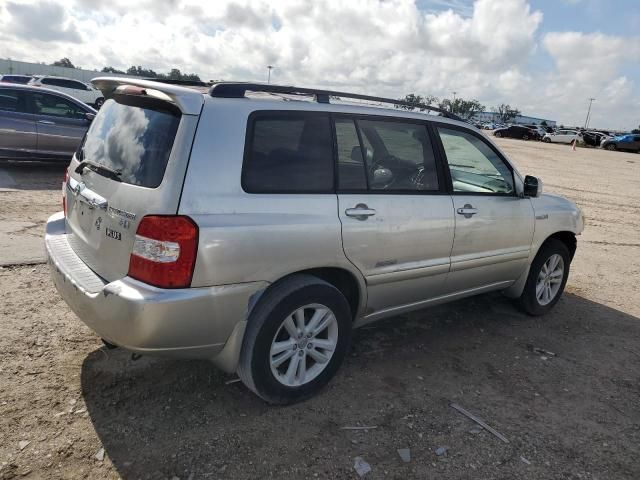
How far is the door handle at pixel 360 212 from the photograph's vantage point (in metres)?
3.09

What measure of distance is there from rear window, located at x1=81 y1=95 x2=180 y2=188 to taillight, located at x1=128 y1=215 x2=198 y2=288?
23cm

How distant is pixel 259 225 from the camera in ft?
8.80

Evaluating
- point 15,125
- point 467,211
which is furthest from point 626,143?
point 467,211

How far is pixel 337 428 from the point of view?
2.92m

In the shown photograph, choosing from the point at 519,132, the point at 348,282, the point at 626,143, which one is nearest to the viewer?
the point at 348,282

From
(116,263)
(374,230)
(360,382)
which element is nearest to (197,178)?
(116,263)

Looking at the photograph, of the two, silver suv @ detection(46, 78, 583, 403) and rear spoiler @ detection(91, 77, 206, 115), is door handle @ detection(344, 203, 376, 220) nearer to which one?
silver suv @ detection(46, 78, 583, 403)

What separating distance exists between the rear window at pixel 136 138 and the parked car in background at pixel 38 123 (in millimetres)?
6926

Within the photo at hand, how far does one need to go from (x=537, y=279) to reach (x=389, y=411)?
2.35m

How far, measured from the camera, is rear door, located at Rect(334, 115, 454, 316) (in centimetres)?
317

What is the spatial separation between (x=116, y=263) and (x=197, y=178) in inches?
25.4

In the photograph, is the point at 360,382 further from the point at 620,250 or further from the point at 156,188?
the point at 620,250

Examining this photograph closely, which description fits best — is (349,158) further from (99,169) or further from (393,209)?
(99,169)

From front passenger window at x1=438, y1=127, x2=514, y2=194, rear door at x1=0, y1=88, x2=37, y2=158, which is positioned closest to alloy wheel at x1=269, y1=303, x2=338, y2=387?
front passenger window at x1=438, y1=127, x2=514, y2=194
